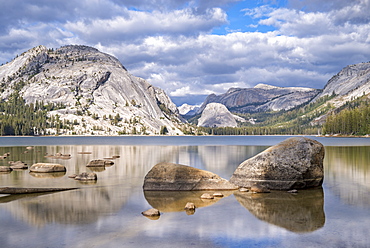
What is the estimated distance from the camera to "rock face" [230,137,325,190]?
29.4 meters

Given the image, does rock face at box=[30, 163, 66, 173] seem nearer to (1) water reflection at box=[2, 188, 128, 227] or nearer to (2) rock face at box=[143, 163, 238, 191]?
(1) water reflection at box=[2, 188, 128, 227]

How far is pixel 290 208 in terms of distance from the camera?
22391mm

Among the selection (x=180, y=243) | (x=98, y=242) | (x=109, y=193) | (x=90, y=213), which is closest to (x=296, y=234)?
(x=180, y=243)

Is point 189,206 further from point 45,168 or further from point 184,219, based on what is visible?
point 45,168

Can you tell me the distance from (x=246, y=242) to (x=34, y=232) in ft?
34.2

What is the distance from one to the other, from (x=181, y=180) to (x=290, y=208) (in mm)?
9864

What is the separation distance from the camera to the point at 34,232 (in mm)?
16781

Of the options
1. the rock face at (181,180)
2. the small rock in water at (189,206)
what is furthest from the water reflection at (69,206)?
the small rock in water at (189,206)

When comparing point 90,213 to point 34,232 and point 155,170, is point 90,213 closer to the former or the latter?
point 34,232

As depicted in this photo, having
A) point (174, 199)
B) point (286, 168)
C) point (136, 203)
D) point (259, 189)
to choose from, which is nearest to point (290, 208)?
point (259, 189)

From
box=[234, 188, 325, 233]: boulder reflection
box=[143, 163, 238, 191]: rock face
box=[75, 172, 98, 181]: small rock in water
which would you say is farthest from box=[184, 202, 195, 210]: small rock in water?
box=[75, 172, 98, 181]: small rock in water

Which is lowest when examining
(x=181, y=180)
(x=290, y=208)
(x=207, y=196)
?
(x=290, y=208)

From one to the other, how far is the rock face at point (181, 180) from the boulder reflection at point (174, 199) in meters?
0.98

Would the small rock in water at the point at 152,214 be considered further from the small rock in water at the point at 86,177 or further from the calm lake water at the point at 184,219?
the small rock in water at the point at 86,177
